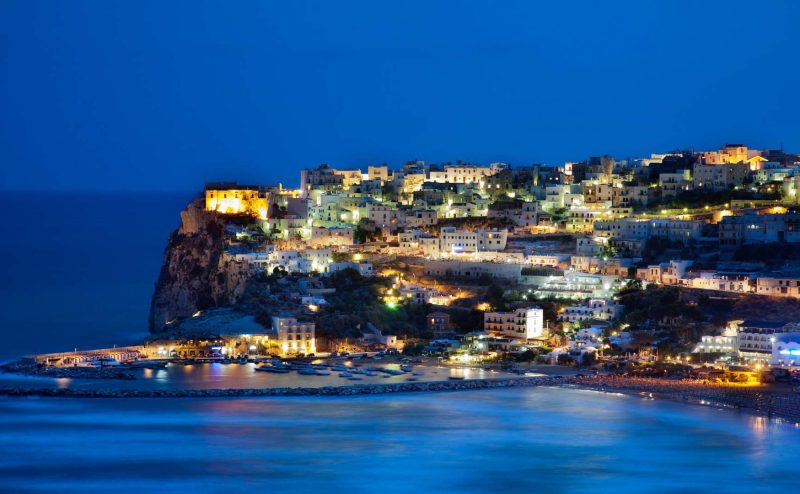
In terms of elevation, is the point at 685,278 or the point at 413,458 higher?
the point at 685,278

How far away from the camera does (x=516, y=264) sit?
34.8 metres

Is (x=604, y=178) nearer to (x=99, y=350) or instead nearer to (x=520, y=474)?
(x=99, y=350)

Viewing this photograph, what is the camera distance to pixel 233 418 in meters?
25.0

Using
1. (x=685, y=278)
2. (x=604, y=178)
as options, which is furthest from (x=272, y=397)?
(x=604, y=178)

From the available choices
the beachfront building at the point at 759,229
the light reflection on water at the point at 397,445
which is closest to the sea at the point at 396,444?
the light reflection on water at the point at 397,445

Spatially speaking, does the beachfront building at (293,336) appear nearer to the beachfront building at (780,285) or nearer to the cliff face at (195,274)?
the cliff face at (195,274)

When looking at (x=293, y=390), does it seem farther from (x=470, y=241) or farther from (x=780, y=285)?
(x=470, y=241)

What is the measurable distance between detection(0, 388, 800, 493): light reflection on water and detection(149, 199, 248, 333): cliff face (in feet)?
29.4

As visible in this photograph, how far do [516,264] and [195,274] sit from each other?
789 centimetres

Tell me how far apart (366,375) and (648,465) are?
7.36 metres

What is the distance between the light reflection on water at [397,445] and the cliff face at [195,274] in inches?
352

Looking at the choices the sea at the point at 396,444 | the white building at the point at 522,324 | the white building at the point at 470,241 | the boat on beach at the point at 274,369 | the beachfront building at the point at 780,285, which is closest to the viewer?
the sea at the point at 396,444

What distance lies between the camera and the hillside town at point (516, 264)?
30.3m

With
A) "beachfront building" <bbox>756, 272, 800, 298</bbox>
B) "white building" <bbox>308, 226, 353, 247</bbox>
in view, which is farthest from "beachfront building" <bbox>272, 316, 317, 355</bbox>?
"beachfront building" <bbox>756, 272, 800, 298</bbox>
